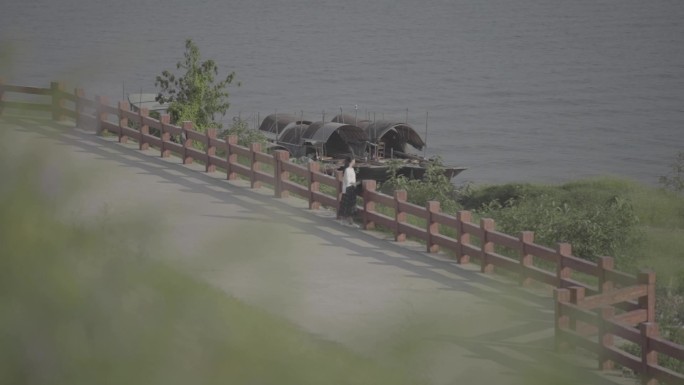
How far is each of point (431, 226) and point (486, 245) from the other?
1.72m

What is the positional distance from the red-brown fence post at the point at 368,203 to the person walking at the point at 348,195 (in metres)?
0.23

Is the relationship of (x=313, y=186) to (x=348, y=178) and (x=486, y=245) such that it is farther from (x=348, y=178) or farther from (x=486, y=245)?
(x=486, y=245)

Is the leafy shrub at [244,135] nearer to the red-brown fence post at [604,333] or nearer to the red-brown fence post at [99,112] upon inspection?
the red-brown fence post at [99,112]

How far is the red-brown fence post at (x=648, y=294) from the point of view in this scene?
15.7m

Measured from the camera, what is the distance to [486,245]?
784 inches

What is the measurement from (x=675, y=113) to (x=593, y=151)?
1194 cm

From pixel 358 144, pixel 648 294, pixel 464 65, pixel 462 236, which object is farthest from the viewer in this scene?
pixel 464 65

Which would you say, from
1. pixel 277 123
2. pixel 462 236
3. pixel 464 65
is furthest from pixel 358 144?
pixel 464 65

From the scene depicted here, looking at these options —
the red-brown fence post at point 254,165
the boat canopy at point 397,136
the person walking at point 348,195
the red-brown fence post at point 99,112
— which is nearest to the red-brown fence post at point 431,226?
the person walking at point 348,195

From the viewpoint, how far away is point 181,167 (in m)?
28.6

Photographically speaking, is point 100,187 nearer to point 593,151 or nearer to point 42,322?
point 42,322

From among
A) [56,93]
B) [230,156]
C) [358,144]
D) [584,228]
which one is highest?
[56,93]

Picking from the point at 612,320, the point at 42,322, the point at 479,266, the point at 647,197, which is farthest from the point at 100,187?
the point at 647,197

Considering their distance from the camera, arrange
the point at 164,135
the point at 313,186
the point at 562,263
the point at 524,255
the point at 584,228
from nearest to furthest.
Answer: the point at 562,263 → the point at 524,255 → the point at 584,228 → the point at 313,186 → the point at 164,135
